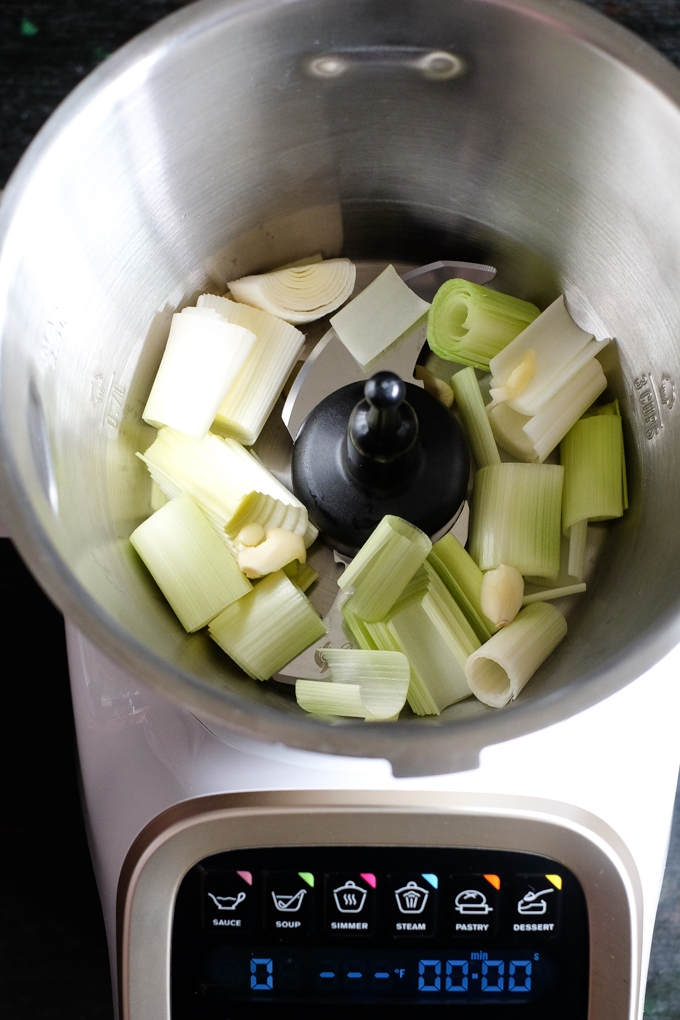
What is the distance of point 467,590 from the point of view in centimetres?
66

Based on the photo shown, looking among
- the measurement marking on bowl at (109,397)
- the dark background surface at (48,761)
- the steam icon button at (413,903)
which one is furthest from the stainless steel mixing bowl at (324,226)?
the dark background surface at (48,761)

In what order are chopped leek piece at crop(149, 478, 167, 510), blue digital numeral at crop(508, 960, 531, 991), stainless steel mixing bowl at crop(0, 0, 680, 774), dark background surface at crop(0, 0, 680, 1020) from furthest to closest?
1. dark background surface at crop(0, 0, 680, 1020)
2. chopped leek piece at crop(149, 478, 167, 510)
3. blue digital numeral at crop(508, 960, 531, 991)
4. stainless steel mixing bowl at crop(0, 0, 680, 774)

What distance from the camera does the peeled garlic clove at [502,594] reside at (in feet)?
2.07

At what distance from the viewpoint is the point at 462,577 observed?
66 centimetres

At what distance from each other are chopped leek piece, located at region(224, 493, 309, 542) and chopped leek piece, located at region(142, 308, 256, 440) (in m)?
0.06

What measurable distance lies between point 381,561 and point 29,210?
1.02 feet

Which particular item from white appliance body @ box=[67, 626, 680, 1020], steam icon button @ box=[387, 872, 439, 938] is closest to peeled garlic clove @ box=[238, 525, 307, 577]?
white appliance body @ box=[67, 626, 680, 1020]

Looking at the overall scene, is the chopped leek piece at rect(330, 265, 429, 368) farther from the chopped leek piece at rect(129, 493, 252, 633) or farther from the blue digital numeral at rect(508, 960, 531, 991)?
the blue digital numeral at rect(508, 960, 531, 991)

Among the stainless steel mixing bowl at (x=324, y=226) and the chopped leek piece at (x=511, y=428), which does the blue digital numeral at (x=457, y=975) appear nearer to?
the stainless steel mixing bowl at (x=324, y=226)

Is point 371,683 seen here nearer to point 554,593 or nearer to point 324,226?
point 554,593

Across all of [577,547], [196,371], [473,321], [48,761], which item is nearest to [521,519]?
Result: [577,547]

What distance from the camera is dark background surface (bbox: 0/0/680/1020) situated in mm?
802

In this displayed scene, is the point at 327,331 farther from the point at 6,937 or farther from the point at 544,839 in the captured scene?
the point at 6,937

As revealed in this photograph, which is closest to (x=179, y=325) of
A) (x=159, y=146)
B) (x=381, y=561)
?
(x=159, y=146)
